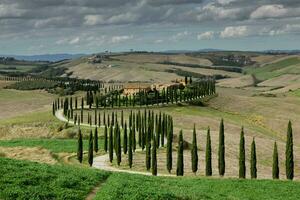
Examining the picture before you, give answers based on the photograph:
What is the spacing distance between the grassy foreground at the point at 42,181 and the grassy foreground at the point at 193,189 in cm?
168

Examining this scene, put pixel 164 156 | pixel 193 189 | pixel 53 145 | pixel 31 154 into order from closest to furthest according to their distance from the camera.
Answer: pixel 193 189 → pixel 31 154 → pixel 164 156 → pixel 53 145

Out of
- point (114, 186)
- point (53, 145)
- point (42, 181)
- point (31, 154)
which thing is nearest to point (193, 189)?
point (114, 186)

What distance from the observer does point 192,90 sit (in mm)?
195625

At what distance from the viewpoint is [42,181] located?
42938mm

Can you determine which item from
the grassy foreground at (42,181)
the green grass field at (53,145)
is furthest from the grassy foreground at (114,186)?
the green grass field at (53,145)

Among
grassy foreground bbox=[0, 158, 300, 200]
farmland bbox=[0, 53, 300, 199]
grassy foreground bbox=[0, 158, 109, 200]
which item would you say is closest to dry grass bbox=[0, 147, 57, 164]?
farmland bbox=[0, 53, 300, 199]

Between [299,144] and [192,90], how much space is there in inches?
2989

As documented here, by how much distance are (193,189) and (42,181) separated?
14979mm

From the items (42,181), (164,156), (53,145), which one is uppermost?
(42,181)

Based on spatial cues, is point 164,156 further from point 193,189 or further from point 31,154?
point 193,189

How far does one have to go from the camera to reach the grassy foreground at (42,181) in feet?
129

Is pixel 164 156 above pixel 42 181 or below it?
below

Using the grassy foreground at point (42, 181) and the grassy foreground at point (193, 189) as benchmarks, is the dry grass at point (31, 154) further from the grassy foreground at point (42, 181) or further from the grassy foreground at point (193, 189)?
the grassy foreground at point (193, 189)

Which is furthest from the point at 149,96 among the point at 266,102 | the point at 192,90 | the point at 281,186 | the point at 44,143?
the point at 281,186
